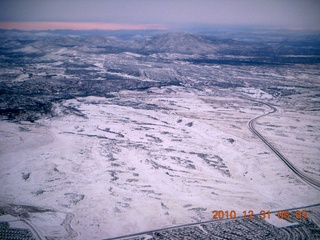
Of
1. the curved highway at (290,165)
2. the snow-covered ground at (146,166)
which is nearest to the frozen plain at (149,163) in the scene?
the snow-covered ground at (146,166)

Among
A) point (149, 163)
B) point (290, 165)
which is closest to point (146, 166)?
point (149, 163)

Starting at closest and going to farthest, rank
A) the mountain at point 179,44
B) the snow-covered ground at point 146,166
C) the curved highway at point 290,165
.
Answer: the snow-covered ground at point 146,166, the curved highway at point 290,165, the mountain at point 179,44

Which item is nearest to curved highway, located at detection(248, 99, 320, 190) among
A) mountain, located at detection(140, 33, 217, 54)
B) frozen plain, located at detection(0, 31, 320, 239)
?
frozen plain, located at detection(0, 31, 320, 239)

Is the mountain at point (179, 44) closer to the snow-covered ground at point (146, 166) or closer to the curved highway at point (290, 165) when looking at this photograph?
the snow-covered ground at point (146, 166)

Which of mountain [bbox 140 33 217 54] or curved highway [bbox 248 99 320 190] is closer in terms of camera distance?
curved highway [bbox 248 99 320 190]

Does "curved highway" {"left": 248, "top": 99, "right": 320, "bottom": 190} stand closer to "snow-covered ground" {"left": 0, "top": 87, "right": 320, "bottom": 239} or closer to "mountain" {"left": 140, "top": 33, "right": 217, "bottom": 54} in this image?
"snow-covered ground" {"left": 0, "top": 87, "right": 320, "bottom": 239}

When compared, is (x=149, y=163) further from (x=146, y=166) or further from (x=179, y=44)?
(x=179, y=44)

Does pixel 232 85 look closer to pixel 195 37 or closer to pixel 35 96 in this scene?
pixel 35 96

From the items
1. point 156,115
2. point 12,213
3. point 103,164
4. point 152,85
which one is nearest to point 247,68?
point 152,85
